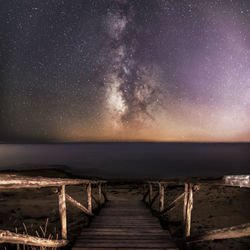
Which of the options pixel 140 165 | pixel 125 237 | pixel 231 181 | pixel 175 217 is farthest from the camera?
pixel 140 165

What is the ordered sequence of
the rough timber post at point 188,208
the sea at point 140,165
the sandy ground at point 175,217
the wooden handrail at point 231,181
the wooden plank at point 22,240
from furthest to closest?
the sea at point 140,165
the sandy ground at point 175,217
the rough timber post at point 188,208
the wooden handrail at point 231,181
the wooden plank at point 22,240

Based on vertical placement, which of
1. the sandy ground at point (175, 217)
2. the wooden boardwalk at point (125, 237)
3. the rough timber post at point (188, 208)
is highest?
the rough timber post at point (188, 208)

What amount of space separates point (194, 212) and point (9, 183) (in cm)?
792

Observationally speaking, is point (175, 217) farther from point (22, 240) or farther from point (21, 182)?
point (21, 182)

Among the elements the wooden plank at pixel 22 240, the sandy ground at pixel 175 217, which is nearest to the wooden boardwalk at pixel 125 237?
the wooden plank at pixel 22 240

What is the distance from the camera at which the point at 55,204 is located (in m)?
9.05

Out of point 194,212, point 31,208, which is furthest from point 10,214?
point 194,212

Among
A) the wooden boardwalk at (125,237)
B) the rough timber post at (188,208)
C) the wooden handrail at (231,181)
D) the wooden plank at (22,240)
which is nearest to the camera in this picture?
the wooden plank at (22,240)

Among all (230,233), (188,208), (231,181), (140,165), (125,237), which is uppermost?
(231,181)

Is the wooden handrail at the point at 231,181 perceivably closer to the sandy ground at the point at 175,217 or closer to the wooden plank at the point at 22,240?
the wooden plank at the point at 22,240

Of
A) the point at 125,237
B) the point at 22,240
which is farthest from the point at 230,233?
the point at 22,240

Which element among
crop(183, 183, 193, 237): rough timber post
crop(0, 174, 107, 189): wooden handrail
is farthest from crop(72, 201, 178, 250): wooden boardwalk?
crop(0, 174, 107, 189): wooden handrail

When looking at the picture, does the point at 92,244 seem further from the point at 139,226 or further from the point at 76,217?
the point at 76,217

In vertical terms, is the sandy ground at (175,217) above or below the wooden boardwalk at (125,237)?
below
